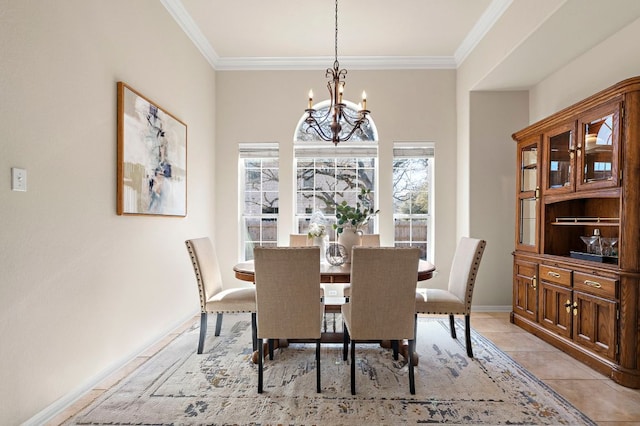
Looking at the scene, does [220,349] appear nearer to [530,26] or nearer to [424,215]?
[424,215]

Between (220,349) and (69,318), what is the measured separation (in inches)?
49.3

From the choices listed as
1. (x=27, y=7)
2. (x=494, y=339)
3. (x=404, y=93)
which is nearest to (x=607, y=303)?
(x=494, y=339)

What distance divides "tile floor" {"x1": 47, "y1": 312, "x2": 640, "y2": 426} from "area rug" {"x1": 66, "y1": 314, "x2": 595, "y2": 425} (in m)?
0.08

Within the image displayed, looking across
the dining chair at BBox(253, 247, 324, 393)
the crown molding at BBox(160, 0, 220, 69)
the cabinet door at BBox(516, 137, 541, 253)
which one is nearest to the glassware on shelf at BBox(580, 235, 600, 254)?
the cabinet door at BBox(516, 137, 541, 253)

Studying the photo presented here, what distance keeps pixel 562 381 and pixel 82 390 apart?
3136 millimetres

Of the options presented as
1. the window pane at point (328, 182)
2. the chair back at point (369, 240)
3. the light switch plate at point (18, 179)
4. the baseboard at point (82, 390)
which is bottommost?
the baseboard at point (82, 390)

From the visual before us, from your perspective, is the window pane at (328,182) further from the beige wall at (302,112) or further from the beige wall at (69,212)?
the beige wall at (69,212)

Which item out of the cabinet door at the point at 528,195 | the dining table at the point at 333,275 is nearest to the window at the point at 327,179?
the cabinet door at the point at 528,195

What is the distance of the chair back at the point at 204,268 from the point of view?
9.80 feet

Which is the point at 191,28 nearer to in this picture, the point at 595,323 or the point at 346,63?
the point at 346,63

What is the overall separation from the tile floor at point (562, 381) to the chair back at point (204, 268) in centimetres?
66

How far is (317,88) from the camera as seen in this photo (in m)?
4.98

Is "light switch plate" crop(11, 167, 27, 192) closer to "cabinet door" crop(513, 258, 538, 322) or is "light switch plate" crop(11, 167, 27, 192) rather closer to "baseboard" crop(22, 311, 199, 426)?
"baseboard" crop(22, 311, 199, 426)

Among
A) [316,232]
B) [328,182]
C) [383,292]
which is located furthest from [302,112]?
[383,292]
